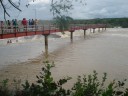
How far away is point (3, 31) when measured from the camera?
2050 cm

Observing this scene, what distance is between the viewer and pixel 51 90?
3.92 metres

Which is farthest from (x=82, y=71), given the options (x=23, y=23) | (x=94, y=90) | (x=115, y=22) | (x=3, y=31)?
(x=115, y=22)

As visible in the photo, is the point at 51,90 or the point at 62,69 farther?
the point at 62,69

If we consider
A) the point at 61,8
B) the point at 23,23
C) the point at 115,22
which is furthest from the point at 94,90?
the point at 115,22

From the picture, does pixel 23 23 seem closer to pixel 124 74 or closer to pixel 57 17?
pixel 124 74

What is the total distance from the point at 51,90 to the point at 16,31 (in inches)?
739

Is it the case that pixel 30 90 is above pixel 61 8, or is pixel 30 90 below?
below

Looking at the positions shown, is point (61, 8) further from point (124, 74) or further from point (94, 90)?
point (124, 74)

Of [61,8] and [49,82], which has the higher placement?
[61,8]

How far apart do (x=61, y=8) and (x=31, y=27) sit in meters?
20.2

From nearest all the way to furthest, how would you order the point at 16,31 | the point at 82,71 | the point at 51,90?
the point at 51,90 < the point at 82,71 < the point at 16,31

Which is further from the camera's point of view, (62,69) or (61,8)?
(62,69)

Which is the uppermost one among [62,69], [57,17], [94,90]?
[57,17]

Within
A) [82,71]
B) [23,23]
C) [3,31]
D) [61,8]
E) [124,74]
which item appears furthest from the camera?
[23,23]
